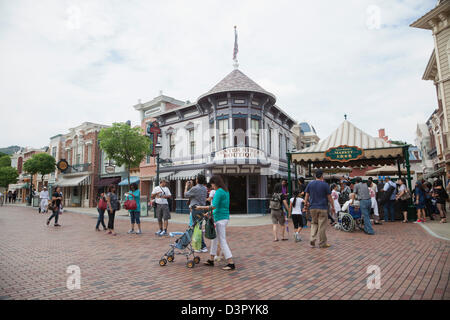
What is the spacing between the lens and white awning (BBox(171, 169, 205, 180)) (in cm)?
1833

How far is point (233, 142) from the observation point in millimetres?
17328

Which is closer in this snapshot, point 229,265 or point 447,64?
point 229,265

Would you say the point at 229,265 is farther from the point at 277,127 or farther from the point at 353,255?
the point at 277,127

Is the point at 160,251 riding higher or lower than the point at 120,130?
lower

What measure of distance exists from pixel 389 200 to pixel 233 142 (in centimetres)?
931

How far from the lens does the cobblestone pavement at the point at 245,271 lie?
12.0 ft

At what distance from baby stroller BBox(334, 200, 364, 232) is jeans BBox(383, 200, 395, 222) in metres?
3.34

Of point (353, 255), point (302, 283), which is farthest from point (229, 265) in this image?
point (353, 255)

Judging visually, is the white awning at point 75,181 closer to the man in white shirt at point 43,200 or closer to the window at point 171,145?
the man in white shirt at point 43,200

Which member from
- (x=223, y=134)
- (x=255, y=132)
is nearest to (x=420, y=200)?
(x=255, y=132)

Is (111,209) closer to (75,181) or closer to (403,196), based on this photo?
(403,196)

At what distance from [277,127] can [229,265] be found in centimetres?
1753

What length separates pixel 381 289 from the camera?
368cm

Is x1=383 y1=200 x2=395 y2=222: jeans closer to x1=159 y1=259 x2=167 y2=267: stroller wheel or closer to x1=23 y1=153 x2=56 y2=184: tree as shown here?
x1=159 y1=259 x2=167 y2=267: stroller wheel
